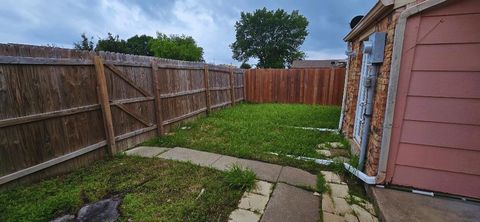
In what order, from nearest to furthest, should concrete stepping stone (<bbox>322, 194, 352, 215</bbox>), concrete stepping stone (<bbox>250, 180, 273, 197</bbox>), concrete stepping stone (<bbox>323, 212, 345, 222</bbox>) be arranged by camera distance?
concrete stepping stone (<bbox>323, 212, 345, 222</bbox>), concrete stepping stone (<bbox>322, 194, 352, 215</bbox>), concrete stepping stone (<bbox>250, 180, 273, 197</bbox>)

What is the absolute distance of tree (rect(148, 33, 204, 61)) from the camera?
1527 inches

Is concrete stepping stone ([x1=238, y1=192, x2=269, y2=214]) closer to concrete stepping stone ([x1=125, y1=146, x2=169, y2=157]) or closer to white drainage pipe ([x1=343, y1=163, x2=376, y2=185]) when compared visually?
white drainage pipe ([x1=343, y1=163, x2=376, y2=185])

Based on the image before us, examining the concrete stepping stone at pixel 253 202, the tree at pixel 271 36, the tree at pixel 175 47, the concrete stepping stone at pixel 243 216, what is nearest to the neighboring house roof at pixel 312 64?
the tree at pixel 271 36

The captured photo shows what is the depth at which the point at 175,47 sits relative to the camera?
127 ft

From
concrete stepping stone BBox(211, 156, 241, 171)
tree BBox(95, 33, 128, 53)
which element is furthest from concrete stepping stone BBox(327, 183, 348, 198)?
tree BBox(95, 33, 128, 53)

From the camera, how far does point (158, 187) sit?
2.63m

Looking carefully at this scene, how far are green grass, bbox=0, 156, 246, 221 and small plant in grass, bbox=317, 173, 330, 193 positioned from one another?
3.12 ft

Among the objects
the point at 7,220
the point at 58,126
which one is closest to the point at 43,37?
the point at 58,126

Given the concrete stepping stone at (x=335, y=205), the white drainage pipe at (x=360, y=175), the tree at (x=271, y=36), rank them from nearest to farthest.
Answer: the concrete stepping stone at (x=335, y=205) → the white drainage pipe at (x=360, y=175) → the tree at (x=271, y=36)

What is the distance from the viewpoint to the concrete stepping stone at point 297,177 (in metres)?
2.80

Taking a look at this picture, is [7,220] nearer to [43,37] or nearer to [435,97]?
[435,97]

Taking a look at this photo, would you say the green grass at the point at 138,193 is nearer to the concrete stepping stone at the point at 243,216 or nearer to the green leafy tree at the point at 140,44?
the concrete stepping stone at the point at 243,216

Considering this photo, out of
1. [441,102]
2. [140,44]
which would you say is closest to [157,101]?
[441,102]

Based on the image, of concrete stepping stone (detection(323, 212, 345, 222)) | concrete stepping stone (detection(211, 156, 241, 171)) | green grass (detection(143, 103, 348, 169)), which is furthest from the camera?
green grass (detection(143, 103, 348, 169))
